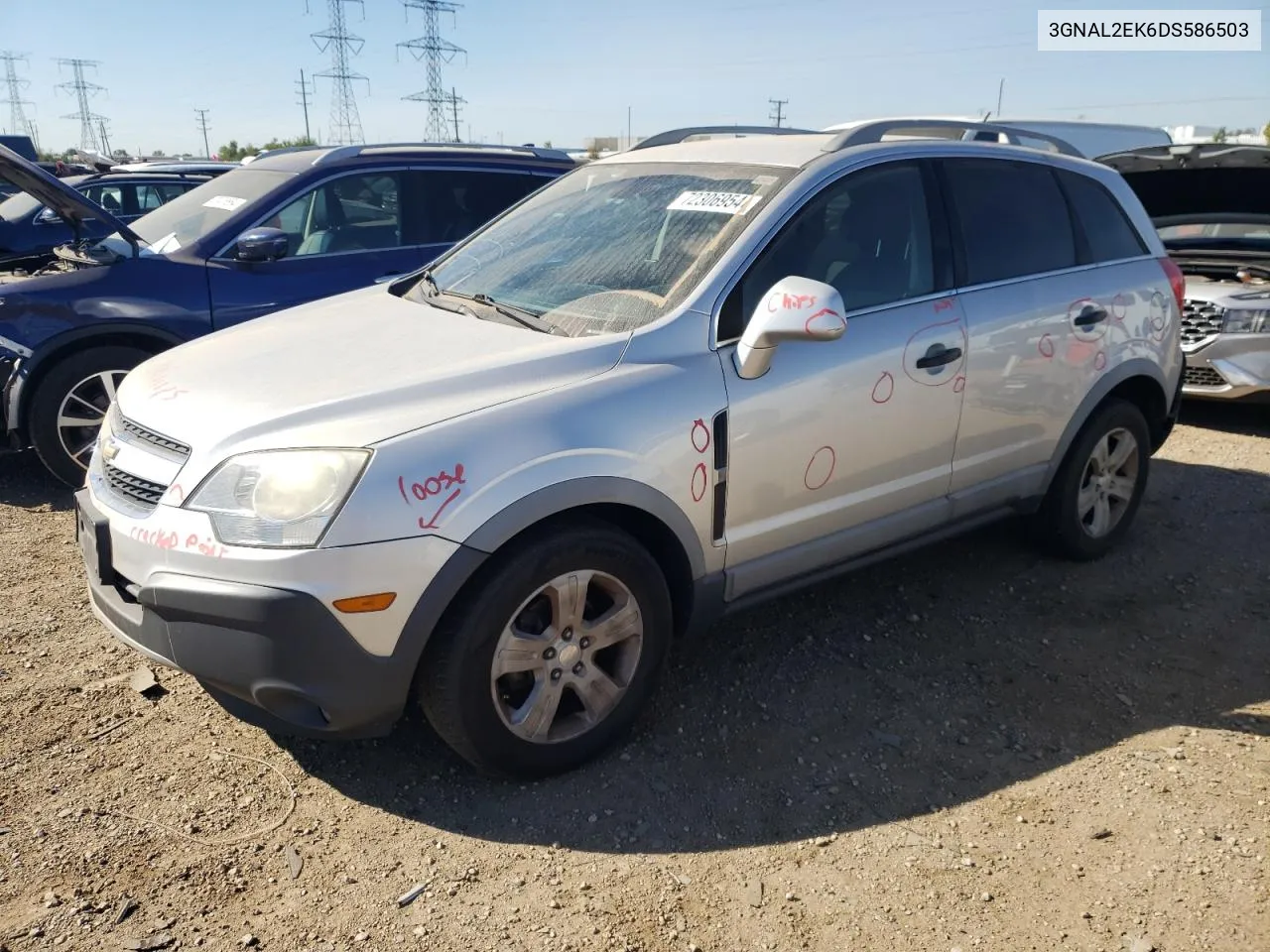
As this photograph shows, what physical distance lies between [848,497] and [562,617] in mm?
1189

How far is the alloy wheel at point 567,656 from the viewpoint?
9.11 ft

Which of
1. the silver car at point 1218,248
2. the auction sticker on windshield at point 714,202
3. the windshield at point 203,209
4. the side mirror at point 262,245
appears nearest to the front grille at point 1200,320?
the silver car at point 1218,248

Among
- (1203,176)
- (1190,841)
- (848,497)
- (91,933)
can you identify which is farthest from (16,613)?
(1203,176)

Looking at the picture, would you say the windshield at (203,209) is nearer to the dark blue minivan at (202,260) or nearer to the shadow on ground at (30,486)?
the dark blue minivan at (202,260)

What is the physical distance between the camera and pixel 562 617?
2.82 m

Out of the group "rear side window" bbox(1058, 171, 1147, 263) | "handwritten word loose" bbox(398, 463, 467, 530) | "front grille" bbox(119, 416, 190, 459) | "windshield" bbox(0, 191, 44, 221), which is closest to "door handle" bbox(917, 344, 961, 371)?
"rear side window" bbox(1058, 171, 1147, 263)

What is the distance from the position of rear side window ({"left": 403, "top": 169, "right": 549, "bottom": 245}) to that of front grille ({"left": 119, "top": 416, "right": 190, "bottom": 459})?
3.32 meters

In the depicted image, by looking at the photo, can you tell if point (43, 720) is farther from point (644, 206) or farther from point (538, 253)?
point (644, 206)

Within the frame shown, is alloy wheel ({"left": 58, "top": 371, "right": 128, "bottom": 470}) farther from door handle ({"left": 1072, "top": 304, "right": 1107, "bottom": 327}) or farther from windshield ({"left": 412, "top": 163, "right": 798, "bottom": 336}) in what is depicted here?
door handle ({"left": 1072, "top": 304, "right": 1107, "bottom": 327})

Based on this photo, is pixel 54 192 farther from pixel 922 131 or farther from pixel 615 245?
pixel 922 131

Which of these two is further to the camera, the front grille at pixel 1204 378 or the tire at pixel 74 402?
the front grille at pixel 1204 378

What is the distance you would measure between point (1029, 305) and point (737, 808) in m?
2.32

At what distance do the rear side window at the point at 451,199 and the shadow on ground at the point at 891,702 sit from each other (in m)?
3.42

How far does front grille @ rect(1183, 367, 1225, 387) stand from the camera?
688cm
